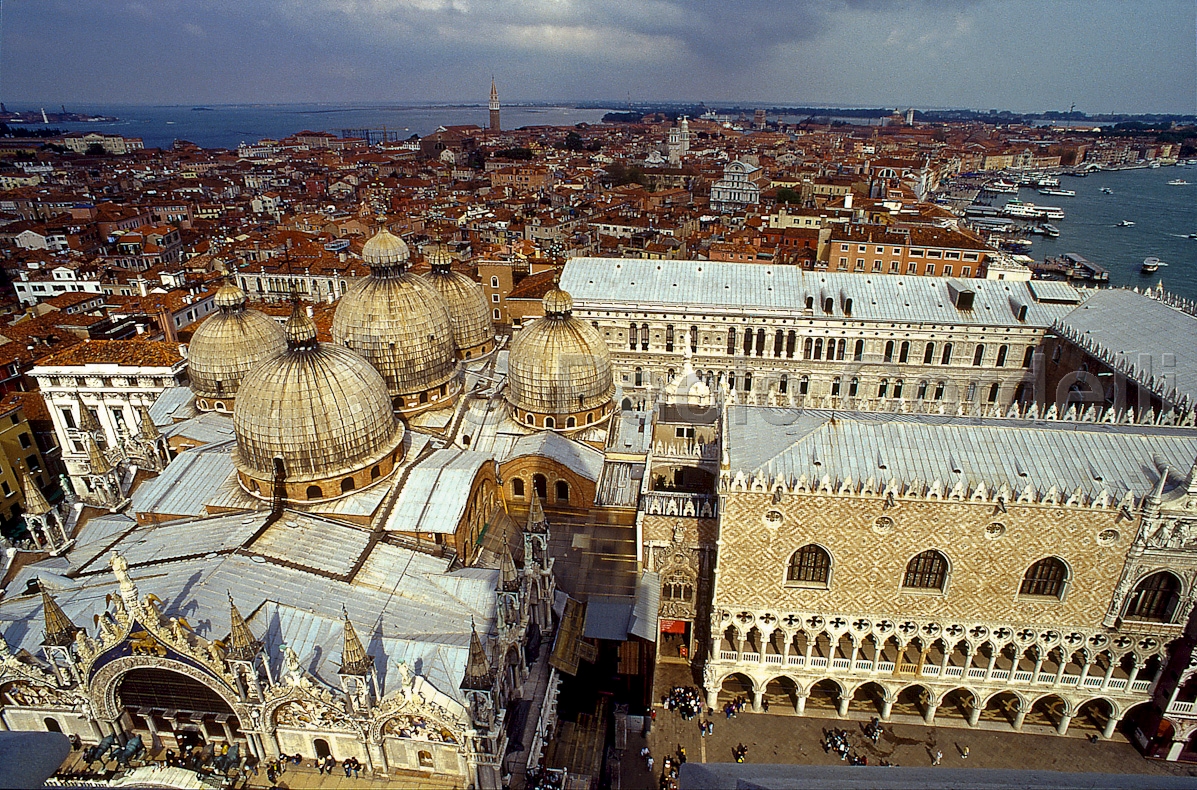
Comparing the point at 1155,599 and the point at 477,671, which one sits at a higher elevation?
the point at 477,671

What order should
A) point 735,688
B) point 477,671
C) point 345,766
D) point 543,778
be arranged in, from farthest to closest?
point 735,688
point 543,778
point 345,766
point 477,671

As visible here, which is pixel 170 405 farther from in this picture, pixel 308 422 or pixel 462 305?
pixel 308 422

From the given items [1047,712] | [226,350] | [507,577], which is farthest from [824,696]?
[226,350]

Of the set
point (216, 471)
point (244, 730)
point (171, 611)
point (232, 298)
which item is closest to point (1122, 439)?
point (244, 730)

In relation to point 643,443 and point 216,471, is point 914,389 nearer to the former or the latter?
point 643,443

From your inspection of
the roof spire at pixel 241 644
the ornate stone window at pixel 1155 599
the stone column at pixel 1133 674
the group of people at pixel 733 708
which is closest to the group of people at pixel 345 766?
the roof spire at pixel 241 644

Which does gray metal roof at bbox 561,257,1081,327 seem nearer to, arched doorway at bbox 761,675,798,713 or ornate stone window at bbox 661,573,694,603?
ornate stone window at bbox 661,573,694,603
